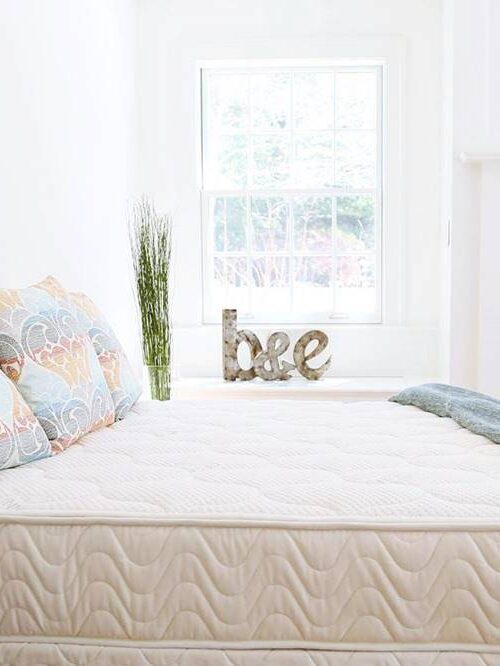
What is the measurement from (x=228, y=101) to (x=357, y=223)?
101 centimetres

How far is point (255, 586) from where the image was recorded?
168 cm

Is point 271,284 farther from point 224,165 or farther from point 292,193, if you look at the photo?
point 224,165

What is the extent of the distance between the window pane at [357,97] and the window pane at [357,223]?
44 centimetres

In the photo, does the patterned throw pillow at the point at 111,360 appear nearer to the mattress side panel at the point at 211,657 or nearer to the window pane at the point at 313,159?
the mattress side panel at the point at 211,657

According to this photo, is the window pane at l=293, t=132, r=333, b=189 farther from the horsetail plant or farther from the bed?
the bed

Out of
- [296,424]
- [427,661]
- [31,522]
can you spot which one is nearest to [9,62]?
[296,424]

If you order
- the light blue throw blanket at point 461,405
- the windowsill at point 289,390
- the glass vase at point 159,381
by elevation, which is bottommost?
the windowsill at point 289,390

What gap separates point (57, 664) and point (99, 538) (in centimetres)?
24

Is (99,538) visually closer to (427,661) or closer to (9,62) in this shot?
(427,661)

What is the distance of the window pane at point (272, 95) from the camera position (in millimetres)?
5109

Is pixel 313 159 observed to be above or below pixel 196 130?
below

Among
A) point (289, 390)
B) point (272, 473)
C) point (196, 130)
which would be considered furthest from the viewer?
point (196, 130)

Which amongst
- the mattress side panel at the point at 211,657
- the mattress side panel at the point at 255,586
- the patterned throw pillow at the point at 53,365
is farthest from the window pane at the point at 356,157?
the mattress side panel at the point at 211,657

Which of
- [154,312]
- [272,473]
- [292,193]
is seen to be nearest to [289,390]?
[154,312]
